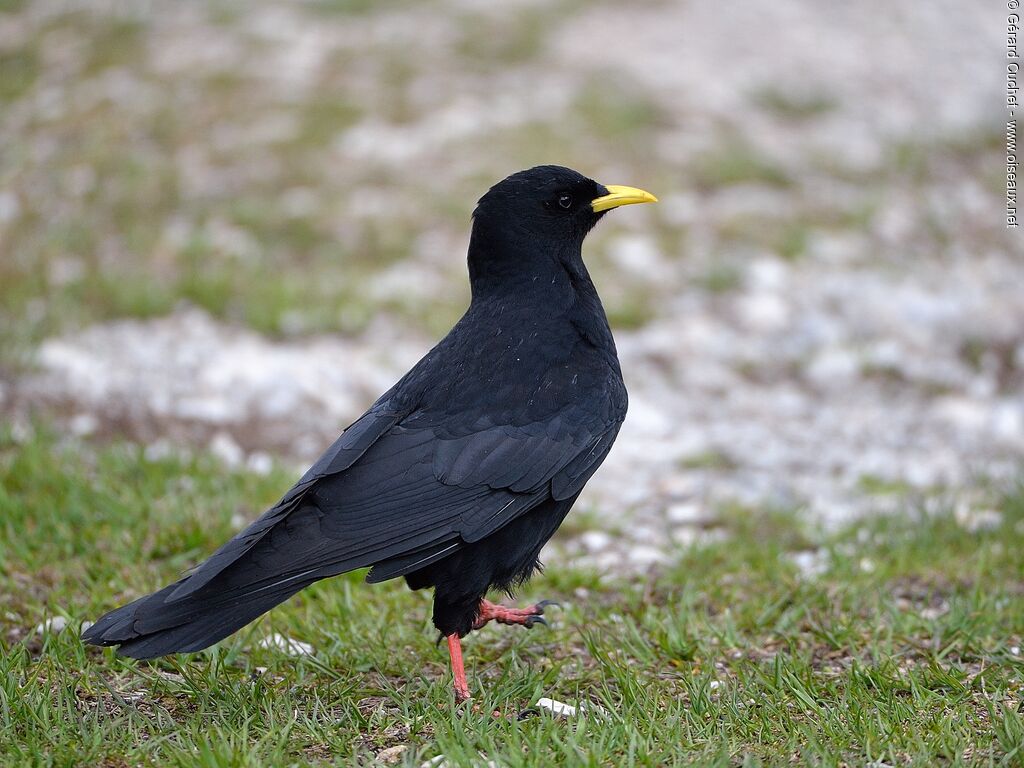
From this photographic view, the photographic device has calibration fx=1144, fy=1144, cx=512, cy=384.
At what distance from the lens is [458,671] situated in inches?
158

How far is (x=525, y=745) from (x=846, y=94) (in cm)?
965

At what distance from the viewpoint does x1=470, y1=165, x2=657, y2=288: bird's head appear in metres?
4.69

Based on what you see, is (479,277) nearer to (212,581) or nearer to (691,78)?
(212,581)

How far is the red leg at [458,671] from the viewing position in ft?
13.0

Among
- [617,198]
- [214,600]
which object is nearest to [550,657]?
[214,600]

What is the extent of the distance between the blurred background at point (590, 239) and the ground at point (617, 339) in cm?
4

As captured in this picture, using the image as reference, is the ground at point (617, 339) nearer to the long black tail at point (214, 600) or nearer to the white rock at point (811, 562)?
the white rock at point (811, 562)

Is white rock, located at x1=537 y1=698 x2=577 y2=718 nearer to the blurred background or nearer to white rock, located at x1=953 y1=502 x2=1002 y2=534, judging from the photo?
the blurred background

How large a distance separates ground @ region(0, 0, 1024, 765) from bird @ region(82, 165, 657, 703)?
1.34 feet

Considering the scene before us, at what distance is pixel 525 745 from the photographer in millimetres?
3553

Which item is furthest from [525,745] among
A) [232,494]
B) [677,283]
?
[677,283]

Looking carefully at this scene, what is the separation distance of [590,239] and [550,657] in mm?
5475

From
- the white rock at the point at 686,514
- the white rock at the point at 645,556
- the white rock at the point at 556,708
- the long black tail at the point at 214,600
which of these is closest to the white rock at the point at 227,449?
the white rock at the point at 645,556

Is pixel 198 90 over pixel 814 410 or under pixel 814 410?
over
